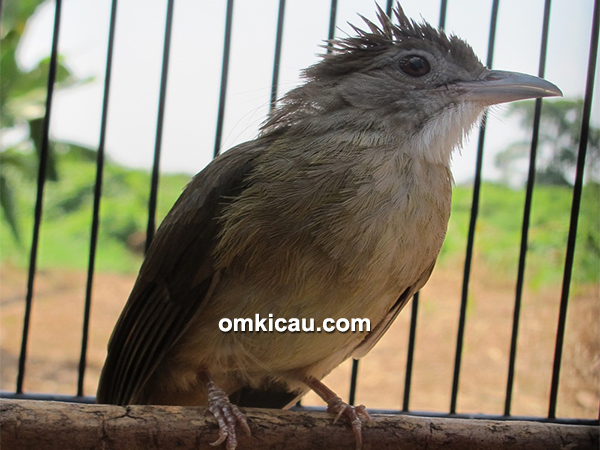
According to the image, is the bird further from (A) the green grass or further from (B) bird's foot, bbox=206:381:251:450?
(A) the green grass

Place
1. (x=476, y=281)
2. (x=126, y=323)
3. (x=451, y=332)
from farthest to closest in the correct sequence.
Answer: (x=476, y=281) < (x=451, y=332) < (x=126, y=323)

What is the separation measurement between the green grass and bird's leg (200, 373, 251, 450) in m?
2.69

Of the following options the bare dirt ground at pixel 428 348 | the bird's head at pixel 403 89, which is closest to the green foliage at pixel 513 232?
the bare dirt ground at pixel 428 348

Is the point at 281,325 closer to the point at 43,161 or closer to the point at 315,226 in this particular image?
the point at 315,226

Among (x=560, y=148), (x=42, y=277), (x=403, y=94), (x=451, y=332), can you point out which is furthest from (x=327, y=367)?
(x=42, y=277)

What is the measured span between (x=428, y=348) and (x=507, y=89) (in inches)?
144

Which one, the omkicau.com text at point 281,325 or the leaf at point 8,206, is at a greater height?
the leaf at point 8,206

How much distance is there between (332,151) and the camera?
5.31 feet

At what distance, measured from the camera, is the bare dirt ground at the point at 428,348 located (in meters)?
4.39

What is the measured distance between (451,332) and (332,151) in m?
3.90

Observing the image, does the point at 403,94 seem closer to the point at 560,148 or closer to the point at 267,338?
the point at 267,338

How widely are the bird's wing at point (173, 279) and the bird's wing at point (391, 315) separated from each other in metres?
0.60

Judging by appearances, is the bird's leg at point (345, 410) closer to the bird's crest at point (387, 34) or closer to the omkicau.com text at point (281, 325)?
the omkicau.com text at point (281, 325)

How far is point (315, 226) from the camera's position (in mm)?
1562
